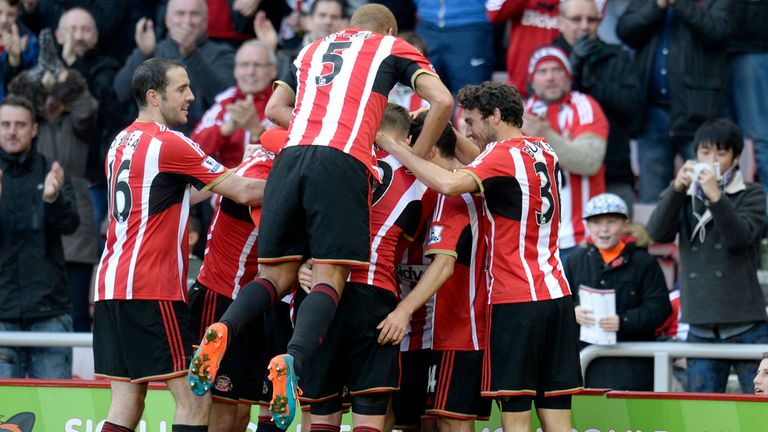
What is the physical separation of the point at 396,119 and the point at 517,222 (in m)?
0.96

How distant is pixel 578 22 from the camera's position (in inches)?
468

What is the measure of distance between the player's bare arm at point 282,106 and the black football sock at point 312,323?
1307mm

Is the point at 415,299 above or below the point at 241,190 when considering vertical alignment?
below

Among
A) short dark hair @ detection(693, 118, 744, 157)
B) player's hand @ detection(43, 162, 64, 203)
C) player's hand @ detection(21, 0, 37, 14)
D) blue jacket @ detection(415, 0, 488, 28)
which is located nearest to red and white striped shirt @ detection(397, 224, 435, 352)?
short dark hair @ detection(693, 118, 744, 157)

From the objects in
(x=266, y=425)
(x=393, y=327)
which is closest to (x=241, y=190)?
(x=393, y=327)

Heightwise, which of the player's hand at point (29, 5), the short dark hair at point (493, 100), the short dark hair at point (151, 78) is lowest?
the short dark hair at point (493, 100)

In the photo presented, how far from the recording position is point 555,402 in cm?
795

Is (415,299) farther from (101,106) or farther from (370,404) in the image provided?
(101,106)

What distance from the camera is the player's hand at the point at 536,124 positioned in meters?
10.8

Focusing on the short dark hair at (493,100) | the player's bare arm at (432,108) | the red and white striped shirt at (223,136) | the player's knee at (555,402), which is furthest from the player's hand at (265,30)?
the player's knee at (555,402)

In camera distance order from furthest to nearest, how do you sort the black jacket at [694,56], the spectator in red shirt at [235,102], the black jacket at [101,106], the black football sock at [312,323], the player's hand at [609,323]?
the black jacket at [101,106]
the spectator in red shirt at [235,102]
the black jacket at [694,56]
the player's hand at [609,323]
the black football sock at [312,323]

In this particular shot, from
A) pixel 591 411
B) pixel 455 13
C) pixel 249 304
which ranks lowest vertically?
pixel 591 411

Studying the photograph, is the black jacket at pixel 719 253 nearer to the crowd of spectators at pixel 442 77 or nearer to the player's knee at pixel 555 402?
the crowd of spectators at pixel 442 77

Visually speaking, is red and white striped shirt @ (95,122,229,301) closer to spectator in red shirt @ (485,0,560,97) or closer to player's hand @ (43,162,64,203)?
player's hand @ (43,162,64,203)
